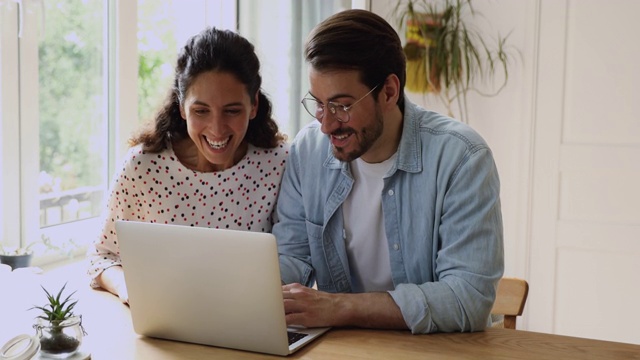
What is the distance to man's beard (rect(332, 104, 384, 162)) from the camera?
192cm

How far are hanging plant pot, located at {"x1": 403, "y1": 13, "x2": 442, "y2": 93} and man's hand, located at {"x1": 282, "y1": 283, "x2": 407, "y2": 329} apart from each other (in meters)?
2.48

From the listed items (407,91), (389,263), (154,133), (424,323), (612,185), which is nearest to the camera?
(424,323)

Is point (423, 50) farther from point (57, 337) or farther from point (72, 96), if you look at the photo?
point (57, 337)

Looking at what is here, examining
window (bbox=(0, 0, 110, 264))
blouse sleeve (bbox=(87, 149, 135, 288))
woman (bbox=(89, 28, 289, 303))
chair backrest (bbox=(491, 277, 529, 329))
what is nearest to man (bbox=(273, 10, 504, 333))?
woman (bbox=(89, 28, 289, 303))

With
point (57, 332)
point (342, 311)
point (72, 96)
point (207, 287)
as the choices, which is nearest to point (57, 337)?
point (57, 332)

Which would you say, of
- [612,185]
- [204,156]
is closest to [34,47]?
[204,156]

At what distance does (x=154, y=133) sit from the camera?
7.25ft

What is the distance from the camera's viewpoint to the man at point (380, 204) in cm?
178

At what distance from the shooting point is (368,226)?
2.03 m

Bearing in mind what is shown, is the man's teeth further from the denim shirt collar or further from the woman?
the denim shirt collar

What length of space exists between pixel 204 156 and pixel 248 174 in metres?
0.13

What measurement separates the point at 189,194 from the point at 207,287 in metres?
0.61

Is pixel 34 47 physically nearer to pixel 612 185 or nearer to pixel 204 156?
pixel 204 156

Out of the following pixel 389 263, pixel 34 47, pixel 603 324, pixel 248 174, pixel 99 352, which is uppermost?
pixel 34 47
